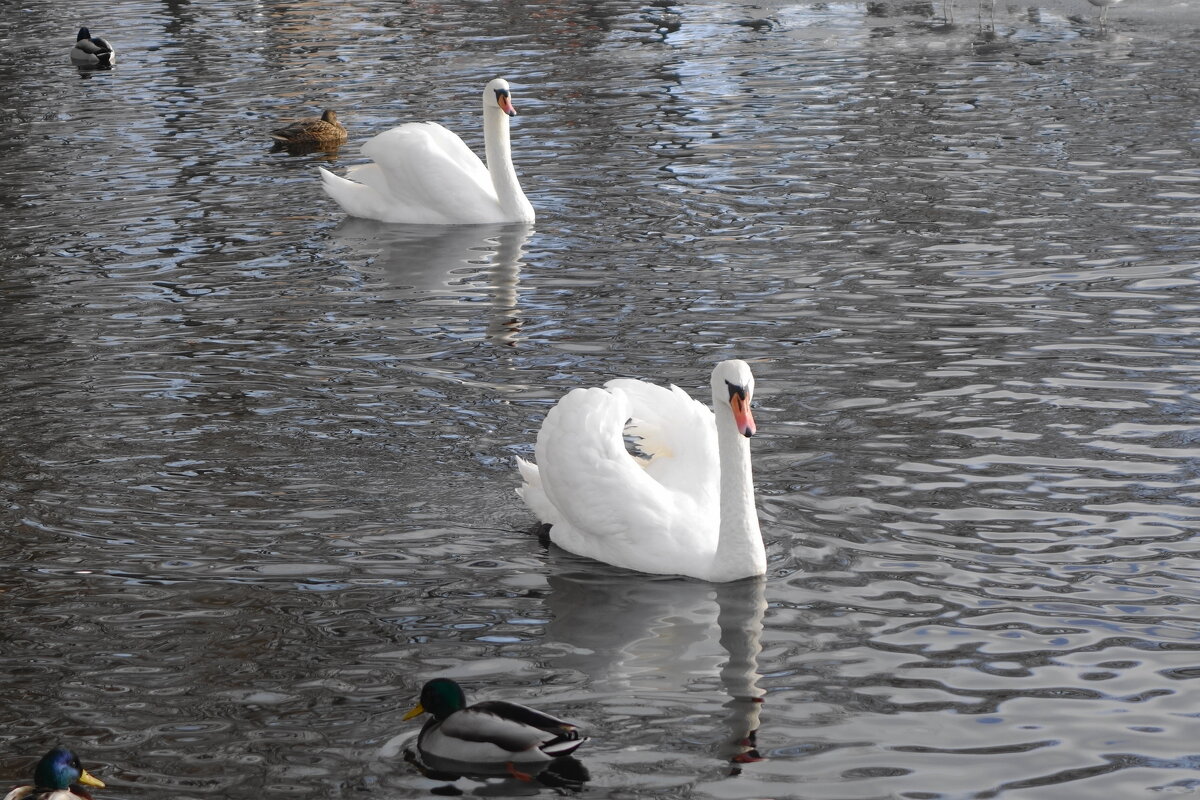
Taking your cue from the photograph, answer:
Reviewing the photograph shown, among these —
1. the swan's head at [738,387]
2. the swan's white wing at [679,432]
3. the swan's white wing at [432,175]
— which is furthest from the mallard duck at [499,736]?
the swan's white wing at [432,175]

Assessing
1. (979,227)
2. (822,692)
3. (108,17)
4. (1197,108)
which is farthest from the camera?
(108,17)

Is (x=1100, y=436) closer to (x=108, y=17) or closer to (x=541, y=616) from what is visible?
(x=541, y=616)

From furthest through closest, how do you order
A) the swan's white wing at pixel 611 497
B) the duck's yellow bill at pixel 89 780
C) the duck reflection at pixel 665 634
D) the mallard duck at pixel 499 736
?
the swan's white wing at pixel 611 497 → the duck reflection at pixel 665 634 → the mallard duck at pixel 499 736 → the duck's yellow bill at pixel 89 780

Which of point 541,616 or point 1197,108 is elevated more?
point 1197,108

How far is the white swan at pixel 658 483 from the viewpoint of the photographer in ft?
27.8

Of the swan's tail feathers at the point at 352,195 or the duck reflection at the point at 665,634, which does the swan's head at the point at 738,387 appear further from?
the swan's tail feathers at the point at 352,195

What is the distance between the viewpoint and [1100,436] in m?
10.3

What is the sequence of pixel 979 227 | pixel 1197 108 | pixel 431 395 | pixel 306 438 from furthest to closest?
pixel 1197 108, pixel 979 227, pixel 431 395, pixel 306 438

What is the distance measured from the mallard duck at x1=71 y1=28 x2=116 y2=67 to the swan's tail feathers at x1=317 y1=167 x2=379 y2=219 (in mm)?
12436

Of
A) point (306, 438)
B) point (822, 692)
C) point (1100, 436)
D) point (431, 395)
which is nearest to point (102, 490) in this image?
point (306, 438)

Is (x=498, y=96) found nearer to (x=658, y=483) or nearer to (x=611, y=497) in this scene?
(x=658, y=483)

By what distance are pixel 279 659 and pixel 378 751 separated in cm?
106

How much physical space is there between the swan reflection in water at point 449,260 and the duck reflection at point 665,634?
4.52 m

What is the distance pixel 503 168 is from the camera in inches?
682
